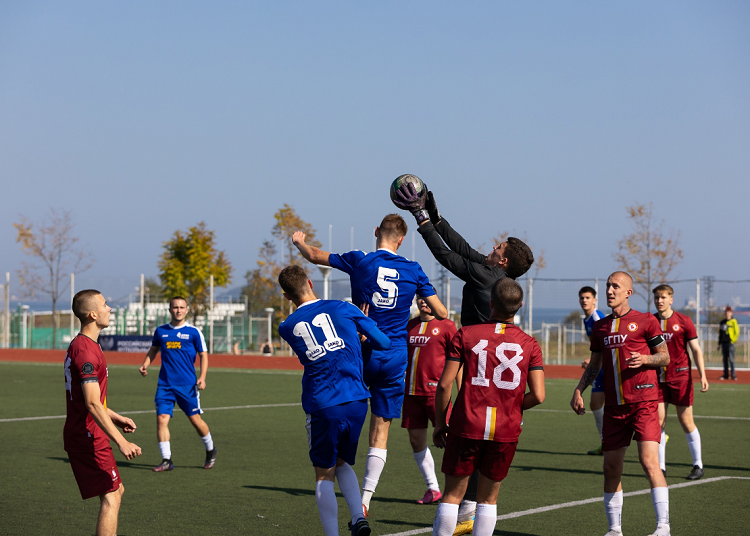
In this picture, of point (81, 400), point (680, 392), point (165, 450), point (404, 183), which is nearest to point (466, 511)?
point (404, 183)

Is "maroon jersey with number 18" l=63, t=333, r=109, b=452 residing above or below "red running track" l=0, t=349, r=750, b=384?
above

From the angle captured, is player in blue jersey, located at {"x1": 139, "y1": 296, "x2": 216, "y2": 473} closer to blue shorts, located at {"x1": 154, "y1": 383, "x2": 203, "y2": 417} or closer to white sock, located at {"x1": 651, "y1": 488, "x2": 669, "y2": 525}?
blue shorts, located at {"x1": 154, "y1": 383, "x2": 203, "y2": 417}

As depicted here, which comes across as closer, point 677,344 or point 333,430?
point 333,430

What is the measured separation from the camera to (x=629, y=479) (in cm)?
934

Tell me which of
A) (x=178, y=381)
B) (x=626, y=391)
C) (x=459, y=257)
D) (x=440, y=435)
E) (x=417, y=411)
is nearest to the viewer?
(x=440, y=435)

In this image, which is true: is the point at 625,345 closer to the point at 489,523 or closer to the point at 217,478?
the point at 489,523

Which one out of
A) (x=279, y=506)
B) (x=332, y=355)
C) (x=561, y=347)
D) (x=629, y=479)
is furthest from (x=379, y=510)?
(x=561, y=347)

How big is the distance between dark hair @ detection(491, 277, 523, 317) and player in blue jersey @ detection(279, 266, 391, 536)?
100cm

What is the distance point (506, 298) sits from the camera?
16.8 feet

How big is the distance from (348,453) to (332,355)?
2.34 ft

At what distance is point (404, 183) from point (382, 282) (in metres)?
0.80

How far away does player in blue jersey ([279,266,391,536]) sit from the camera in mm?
5727

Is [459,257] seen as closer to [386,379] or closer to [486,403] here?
[386,379]

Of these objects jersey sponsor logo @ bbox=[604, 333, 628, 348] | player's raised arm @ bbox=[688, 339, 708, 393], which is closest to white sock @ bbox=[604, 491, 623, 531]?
jersey sponsor logo @ bbox=[604, 333, 628, 348]
